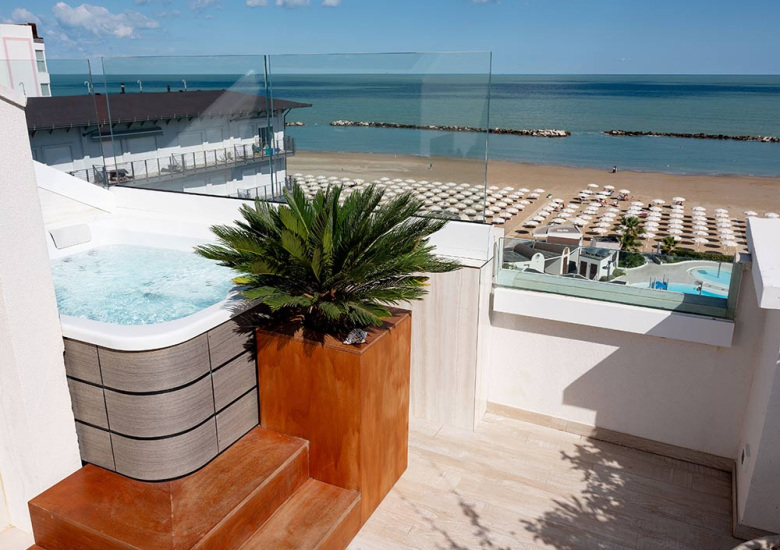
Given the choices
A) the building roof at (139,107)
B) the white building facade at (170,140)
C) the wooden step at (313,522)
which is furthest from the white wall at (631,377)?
the building roof at (139,107)

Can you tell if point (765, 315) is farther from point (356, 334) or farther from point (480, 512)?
point (356, 334)

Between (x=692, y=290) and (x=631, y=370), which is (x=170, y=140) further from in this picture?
(x=692, y=290)

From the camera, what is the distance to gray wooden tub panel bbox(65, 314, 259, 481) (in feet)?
13.3

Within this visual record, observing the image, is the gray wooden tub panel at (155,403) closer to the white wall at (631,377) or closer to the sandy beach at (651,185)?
the white wall at (631,377)

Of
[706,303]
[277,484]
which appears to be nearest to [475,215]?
[706,303]

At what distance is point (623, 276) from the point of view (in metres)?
5.63

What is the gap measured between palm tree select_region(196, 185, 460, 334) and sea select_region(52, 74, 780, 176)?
1.50 m

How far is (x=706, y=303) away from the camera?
5305 millimetres

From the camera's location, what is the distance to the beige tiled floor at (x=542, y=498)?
15.0ft

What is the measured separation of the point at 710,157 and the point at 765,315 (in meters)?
43.4

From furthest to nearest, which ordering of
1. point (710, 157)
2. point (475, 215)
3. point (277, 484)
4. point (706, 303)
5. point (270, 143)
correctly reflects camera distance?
point (710, 157) < point (270, 143) < point (475, 215) < point (706, 303) < point (277, 484)

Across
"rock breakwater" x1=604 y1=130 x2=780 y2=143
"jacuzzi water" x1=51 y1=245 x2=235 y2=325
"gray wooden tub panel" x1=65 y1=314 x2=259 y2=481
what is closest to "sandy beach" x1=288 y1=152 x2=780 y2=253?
"rock breakwater" x1=604 y1=130 x2=780 y2=143

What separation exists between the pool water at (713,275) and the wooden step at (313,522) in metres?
3.46

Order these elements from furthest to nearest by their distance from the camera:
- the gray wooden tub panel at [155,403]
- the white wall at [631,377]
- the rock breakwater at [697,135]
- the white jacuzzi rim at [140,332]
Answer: the rock breakwater at [697,135] < the white wall at [631,377] < the gray wooden tub panel at [155,403] < the white jacuzzi rim at [140,332]
